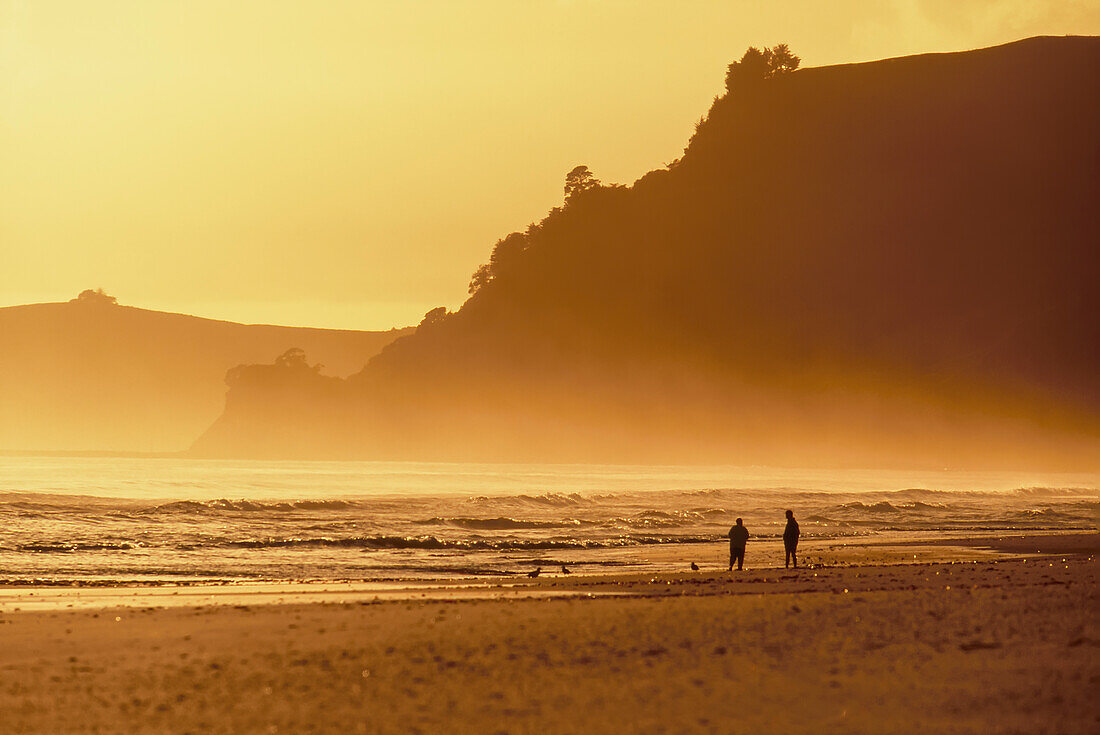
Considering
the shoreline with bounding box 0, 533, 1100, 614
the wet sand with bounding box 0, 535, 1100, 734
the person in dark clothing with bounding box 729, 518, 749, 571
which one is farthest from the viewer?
the person in dark clothing with bounding box 729, 518, 749, 571

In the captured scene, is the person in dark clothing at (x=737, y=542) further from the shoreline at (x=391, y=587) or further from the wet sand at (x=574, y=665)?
the wet sand at (x=574, y=665)

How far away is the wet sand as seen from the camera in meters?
12.2

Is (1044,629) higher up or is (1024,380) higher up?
(1024,380)

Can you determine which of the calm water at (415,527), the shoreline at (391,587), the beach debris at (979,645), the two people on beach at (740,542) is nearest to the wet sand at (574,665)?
the beach debris at (979,645)

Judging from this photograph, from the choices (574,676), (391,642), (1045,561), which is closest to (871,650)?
(574,676)

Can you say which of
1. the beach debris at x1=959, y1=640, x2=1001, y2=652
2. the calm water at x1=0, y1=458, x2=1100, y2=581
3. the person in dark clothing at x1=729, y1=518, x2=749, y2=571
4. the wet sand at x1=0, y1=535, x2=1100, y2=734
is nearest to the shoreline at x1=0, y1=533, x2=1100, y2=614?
the person in dark clothing at x1=729, y1=518, x2=749, y2=571

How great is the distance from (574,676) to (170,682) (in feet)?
13.2

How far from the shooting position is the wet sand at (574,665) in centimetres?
1224

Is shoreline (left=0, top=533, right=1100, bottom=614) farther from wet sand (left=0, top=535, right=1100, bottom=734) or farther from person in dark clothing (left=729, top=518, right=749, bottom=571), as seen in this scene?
wet sand (left=0, top=535, right=1100, bottom=734)

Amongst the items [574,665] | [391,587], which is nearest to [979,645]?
[574,665]

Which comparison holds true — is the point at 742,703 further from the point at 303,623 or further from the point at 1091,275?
the point at 1091,275

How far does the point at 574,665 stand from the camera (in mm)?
14758

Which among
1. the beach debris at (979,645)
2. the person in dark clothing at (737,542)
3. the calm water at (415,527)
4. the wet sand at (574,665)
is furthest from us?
the calm water at (415,527)

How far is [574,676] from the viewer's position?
14133 mm
